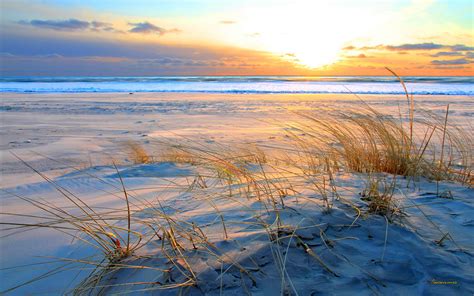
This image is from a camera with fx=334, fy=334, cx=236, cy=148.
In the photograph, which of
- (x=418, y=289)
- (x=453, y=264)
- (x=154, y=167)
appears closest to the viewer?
(x=418, y=289)

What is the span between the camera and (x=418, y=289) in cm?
108

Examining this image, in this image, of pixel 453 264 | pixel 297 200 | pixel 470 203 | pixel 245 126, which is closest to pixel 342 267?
pixel 453 264

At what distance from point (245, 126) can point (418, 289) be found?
5416mm

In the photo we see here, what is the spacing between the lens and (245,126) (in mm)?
6406

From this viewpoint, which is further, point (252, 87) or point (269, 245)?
point (252, 87)

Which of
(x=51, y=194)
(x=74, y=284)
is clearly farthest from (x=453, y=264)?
(x=51, y=194)

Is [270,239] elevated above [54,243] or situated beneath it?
elevated above

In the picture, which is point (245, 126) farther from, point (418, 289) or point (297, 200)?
point (418, 289)

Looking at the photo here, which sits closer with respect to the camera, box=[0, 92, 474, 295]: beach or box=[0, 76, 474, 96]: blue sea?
box=[0, 92, 474, 295]: beach

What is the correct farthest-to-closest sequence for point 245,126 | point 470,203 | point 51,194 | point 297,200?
point 245,126
point 51,194
point 470,203
point 297,200

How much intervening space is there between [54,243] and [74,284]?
1.34 feet

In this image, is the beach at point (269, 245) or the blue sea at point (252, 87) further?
the blue sea at point (252, 87)

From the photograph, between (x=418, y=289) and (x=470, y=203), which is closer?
(x=418, y=289)

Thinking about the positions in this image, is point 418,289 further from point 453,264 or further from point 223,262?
point 223,262
